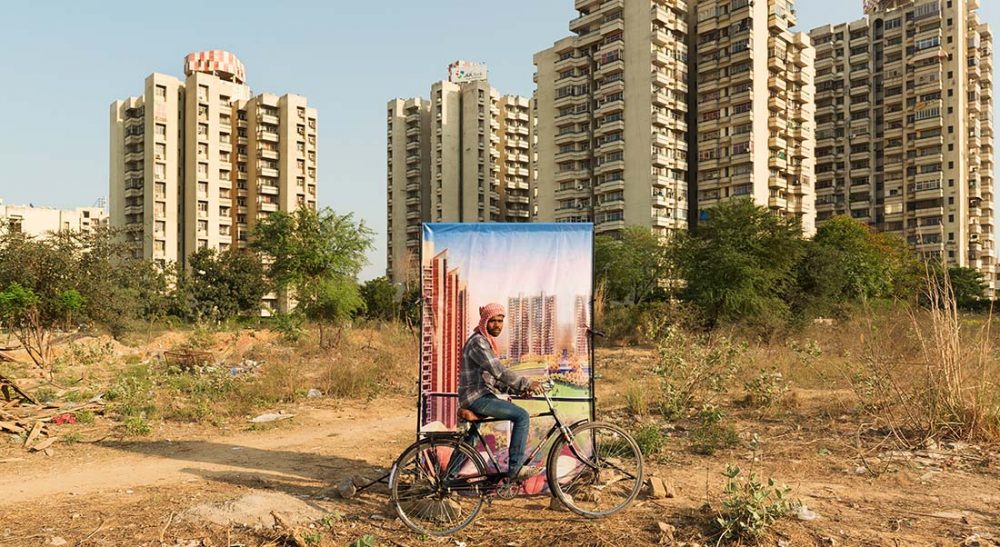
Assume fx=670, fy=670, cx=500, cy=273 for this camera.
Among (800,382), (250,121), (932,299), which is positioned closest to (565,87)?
(250,121)

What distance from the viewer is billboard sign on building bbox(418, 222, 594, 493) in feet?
21.6

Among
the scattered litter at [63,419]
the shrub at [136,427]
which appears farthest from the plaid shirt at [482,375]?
the scattered litter at [63,419]

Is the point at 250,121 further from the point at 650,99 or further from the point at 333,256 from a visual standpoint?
the point at 333,256

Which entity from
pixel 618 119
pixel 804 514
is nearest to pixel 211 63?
pixel 618 119

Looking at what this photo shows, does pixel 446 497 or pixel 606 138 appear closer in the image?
pixel 446 497

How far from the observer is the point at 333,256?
34250mm

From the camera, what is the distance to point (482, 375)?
243 inches

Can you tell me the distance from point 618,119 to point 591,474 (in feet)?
208

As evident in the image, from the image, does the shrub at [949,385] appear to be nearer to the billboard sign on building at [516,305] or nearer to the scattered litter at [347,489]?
the billboard sign on building at [516,305]

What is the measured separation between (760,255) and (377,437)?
21927mm

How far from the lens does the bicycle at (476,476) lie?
5.80 m

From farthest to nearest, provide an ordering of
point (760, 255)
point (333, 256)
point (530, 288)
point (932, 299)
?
1. point (333, 256)
2. point (760, 255)
3. point (932, 299)
4. point (530, 288)

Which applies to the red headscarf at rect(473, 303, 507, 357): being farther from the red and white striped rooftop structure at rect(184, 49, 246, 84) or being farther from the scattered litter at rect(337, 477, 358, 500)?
the red and white striped rooftop structure at rect(184, 49, 246, 84)

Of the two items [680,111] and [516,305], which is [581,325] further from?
[680,111]
